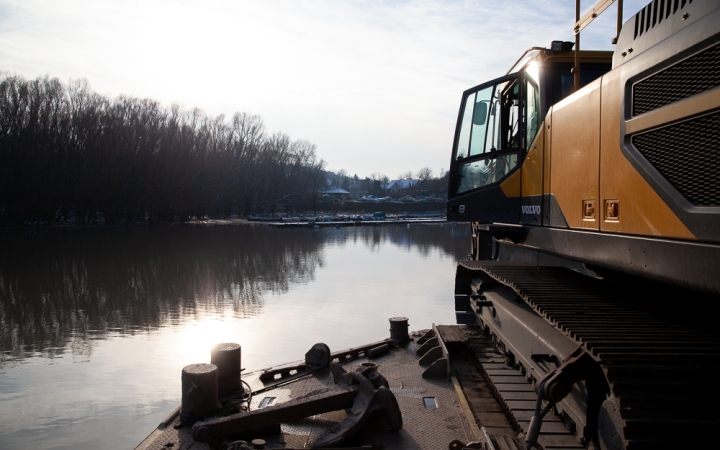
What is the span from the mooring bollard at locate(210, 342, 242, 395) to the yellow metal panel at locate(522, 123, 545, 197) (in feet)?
11.6

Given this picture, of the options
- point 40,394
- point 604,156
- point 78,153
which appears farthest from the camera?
point 78,153

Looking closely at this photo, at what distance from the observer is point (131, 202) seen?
56.9m

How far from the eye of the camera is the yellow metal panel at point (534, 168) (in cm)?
534

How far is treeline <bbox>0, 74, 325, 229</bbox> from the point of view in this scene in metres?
50.5

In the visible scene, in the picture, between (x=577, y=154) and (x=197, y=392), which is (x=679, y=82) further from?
(x=197, y=392)

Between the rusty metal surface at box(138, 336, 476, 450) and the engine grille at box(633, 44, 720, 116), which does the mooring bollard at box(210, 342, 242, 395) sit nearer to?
the rusty metal surface at box(138, 336, 476, 450)

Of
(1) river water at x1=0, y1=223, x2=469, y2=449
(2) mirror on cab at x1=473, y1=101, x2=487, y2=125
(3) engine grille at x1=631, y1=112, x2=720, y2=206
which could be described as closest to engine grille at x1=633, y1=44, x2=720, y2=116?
(3) engine grille at x1=631, y1=112, x2=720, y2=206

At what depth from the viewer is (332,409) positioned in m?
4.99

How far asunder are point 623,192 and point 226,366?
441cm

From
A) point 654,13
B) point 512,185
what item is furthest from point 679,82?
→ point 512,185

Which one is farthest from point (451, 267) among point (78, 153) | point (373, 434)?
point (78, 153)

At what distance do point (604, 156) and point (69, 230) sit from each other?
2000 inches

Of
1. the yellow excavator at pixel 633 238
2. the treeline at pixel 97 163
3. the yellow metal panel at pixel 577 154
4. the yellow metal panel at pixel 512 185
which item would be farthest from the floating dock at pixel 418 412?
the treeline at pixel 97 163

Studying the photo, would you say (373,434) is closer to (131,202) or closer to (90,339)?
(90,339)
